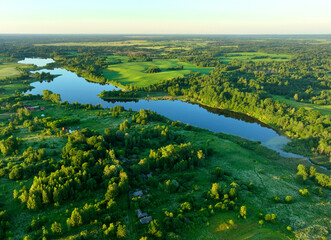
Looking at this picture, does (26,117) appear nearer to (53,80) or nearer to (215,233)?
(215,233)

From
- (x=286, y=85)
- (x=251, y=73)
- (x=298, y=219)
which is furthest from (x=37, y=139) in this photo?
(x=251, y=73)

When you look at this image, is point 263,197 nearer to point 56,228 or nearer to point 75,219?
point 75,219

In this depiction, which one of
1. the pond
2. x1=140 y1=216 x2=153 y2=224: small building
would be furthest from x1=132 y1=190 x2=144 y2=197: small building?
the pond

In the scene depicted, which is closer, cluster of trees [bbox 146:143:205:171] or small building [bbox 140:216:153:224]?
small building [bbox 140:216:153:224]

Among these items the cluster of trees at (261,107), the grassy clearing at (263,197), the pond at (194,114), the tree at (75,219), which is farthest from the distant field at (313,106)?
the tree at (75,219)

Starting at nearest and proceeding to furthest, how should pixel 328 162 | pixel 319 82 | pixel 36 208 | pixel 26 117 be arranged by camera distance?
pixel 36 208 < pixel 328 162 < pixel 26 117 < pixel 319 82

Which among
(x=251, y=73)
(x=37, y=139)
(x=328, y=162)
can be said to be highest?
(x=251, y=73)

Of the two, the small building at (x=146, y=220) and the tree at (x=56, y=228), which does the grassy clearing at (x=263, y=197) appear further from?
the tree at (x=56, y=228)

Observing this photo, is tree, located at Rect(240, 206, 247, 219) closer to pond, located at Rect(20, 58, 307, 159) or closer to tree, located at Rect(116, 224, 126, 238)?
tree, located at Rect(116, 224, 126, 238)
